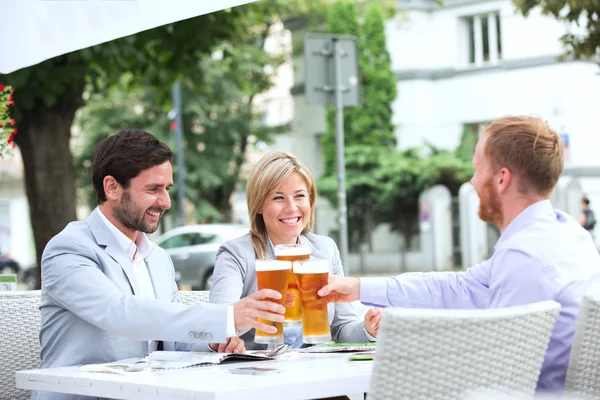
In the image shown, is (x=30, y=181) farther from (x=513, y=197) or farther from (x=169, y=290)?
(x=513, y=197)

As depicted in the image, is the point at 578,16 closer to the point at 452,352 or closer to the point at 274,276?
the point at 274,276

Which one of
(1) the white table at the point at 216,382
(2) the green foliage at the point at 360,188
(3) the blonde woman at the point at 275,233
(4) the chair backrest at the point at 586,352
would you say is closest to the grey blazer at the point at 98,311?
(1) the white table at the point at 216,382

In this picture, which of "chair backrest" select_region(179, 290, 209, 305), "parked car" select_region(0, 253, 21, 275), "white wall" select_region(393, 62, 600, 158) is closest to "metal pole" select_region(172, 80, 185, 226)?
"parked car" select_region(0, 253, 21, 275)

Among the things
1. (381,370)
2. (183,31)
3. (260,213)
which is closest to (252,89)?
(183,31)

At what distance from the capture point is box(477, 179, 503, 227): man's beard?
3.08 meters

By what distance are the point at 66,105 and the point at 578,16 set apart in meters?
5.35

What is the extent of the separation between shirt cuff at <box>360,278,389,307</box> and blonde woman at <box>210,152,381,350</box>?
0.44 metres

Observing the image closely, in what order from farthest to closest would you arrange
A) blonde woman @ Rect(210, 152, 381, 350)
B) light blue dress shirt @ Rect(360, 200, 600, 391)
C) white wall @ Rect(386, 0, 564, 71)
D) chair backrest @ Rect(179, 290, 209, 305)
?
1. white wall @ Rect(386, 0, 564, 71)
2. chair backrest @ Rect(179, 290, 209, 305)
3. blonde woman @ Rect(210, 152, 381, 350)
4. light blue dress shirt @ Rect(360, 200, 600, 391)

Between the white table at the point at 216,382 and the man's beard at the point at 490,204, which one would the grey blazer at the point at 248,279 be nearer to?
the white table at the point at 216,382

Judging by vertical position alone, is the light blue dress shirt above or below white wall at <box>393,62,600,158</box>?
below

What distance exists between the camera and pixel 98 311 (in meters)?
3.18

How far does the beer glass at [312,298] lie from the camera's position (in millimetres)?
3070

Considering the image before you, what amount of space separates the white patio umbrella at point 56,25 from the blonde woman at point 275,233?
0.80 m

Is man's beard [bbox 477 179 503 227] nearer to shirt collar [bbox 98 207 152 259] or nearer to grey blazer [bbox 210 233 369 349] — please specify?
grey blazer [bbox 210 233 369 349]
